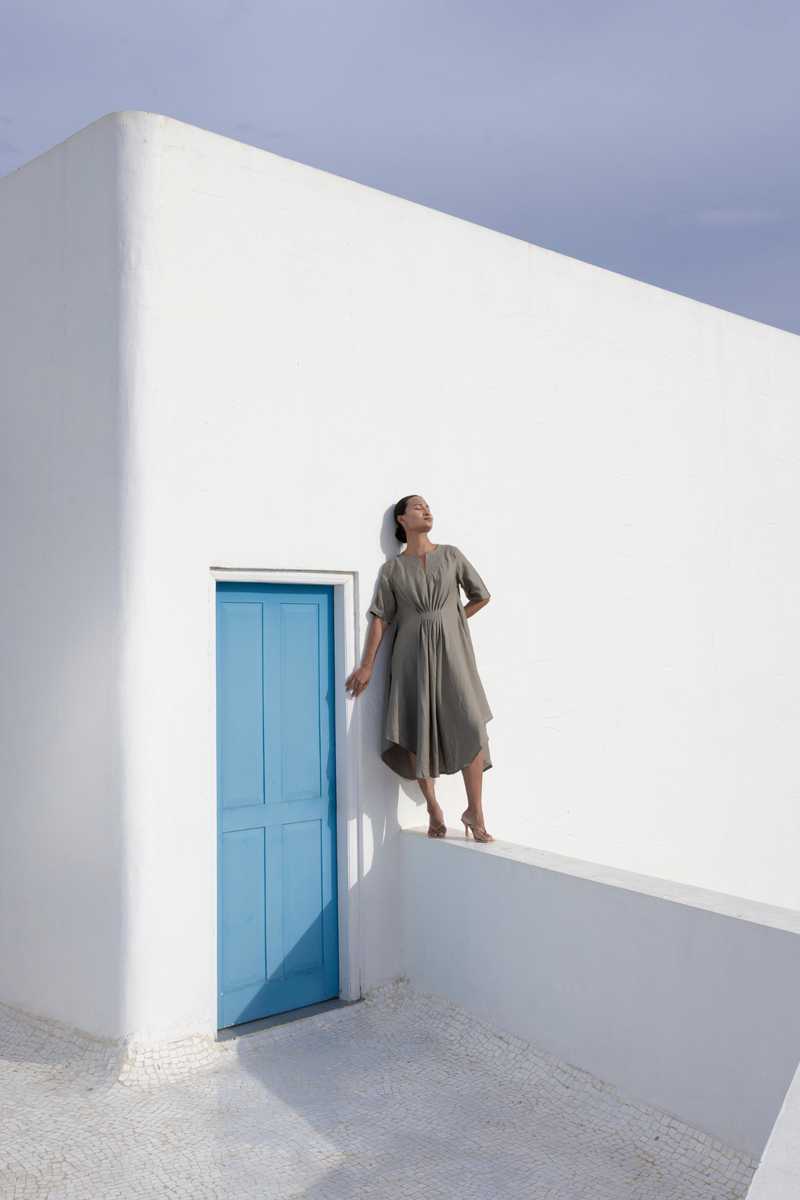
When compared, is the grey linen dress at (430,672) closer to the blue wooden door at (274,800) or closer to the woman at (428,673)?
the woman at (428,673)

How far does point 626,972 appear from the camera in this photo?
3.21m

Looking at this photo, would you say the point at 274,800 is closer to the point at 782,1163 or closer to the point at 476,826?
the point at 476,826

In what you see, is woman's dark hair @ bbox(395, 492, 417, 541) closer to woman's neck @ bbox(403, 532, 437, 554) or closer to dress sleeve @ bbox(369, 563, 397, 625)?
woman's neck @ bbox(403, 532, 437, 554)

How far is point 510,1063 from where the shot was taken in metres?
3.53

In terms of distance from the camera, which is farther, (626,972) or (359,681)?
(359,681)

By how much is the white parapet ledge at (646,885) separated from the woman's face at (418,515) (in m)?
1.44

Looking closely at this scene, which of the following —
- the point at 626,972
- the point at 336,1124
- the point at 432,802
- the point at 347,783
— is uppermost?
the point at 347,783

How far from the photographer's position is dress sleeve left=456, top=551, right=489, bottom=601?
4344 millimetres

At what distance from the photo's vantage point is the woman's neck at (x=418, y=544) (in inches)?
170

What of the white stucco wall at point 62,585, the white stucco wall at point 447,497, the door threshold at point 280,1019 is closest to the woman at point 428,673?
the white stucco wall at point 447,497

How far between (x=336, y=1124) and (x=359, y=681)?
177 cm

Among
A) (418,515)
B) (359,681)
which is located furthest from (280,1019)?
(418,515)

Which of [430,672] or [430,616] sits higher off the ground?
[430,616]

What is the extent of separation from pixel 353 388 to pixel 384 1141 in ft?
9.97
